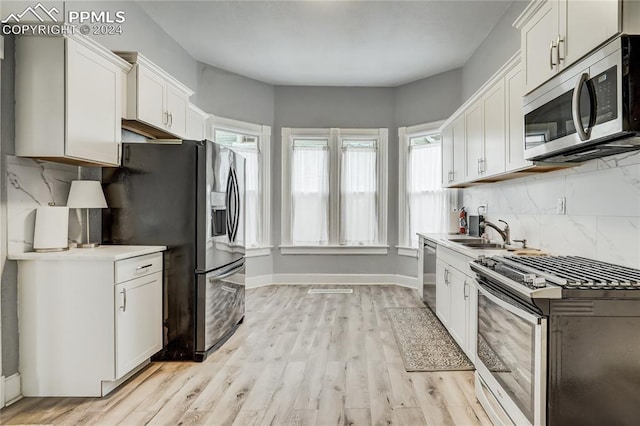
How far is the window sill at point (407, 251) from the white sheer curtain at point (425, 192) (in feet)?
0.27

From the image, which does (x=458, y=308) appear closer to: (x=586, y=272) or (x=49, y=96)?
(x=586, y=272)

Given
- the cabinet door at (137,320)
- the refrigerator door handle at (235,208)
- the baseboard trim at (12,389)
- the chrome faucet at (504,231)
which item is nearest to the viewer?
the baseboard trim at (12,389)

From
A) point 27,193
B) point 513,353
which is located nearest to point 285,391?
point 513,353

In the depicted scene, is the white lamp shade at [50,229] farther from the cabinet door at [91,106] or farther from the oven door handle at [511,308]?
the oven door handle at [511,308]

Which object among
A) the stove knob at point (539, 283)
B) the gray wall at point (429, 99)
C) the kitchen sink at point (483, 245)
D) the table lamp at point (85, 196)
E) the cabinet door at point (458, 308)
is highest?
the gray wall at point (429, 99)

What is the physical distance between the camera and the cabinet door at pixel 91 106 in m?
2.37

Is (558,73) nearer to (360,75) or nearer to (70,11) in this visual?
(70,11)

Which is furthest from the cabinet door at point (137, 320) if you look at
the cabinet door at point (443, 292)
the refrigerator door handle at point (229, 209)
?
the cabinet door at point (443, 292)

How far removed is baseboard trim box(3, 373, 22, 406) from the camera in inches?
89.4

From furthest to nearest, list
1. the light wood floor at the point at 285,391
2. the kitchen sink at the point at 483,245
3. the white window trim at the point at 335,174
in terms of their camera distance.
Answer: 1. the white window trim at the point at 335,174
2. the kitchen sink at the point at 483,245
3. the light wood floor at the point at 285,391

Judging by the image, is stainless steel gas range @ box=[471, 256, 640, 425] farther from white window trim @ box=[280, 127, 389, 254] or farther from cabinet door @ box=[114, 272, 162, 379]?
white window trim @ box=[280, 127, 389, 254]

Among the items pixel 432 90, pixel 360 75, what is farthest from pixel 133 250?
pixel 432 90

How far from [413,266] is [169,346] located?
3.78 m

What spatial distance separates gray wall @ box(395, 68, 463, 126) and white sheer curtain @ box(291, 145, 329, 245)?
1373 mm
